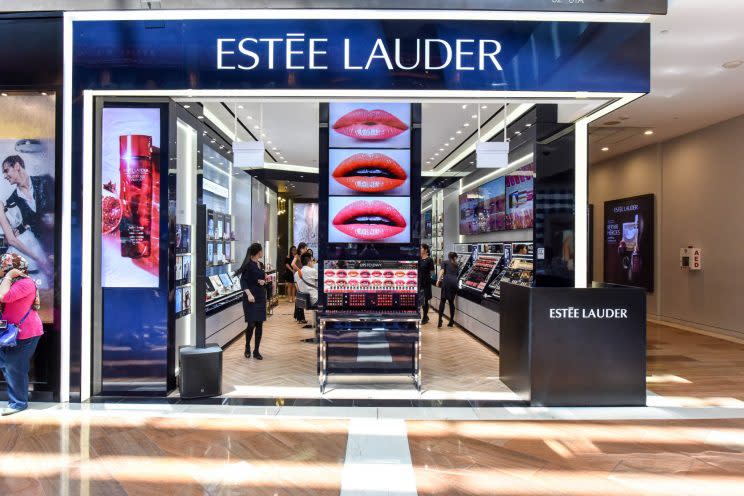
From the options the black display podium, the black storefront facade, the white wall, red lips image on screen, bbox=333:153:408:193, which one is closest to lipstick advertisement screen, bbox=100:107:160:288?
the black storefront facade

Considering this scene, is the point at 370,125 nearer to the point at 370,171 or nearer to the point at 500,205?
the point at 370,171

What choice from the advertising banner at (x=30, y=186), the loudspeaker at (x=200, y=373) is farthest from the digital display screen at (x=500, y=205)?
the advertising banner at (x=30, y=186)

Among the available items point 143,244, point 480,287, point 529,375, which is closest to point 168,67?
point 143,244

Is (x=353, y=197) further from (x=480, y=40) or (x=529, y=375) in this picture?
(x=529, y=375)

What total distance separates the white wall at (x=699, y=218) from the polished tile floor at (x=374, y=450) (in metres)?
4.34

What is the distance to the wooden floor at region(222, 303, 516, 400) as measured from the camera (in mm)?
4930

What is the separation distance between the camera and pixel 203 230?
5676 millimetres

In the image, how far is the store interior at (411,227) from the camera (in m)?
5.14

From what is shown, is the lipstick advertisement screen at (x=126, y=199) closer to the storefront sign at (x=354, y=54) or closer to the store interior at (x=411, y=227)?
the store interior at (x=411, y=227)

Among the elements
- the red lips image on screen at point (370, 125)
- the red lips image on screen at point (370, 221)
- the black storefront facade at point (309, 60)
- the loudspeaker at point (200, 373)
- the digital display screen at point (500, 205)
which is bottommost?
the loudspeaker at point (200, 373)

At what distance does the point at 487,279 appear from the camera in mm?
8195

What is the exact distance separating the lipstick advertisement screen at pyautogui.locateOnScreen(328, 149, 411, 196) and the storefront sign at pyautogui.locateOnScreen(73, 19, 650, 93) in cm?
99

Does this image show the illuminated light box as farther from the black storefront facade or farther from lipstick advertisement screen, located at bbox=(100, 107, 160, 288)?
lipstick advertisement screen, located at bbox=(100, 107, 160, 288)

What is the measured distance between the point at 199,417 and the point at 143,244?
1720 millimetres
